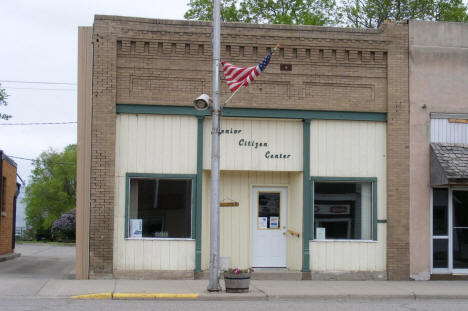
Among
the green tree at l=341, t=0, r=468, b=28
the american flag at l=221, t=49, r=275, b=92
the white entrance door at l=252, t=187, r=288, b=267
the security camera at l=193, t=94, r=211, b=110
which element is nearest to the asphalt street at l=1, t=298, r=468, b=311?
the white entrance door at l=252, t=187, r=288, b=267

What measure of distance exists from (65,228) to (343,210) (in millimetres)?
32948

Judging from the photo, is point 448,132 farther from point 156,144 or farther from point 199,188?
point 156,144

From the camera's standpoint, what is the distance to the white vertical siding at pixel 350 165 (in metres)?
15.3

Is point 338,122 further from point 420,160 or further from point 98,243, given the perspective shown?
point 98,243

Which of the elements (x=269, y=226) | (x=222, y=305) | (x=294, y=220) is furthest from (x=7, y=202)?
(x=222, y=305)

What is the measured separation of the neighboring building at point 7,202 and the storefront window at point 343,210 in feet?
42.7

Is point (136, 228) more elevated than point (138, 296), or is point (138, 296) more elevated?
point (136, 228)

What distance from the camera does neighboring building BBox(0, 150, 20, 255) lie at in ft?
77.2

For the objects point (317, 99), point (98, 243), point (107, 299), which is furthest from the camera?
point (317, 99)

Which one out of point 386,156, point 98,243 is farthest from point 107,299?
point 386,156

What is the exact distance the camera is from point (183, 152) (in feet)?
49.2

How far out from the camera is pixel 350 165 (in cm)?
1556

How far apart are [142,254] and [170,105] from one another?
3.67m

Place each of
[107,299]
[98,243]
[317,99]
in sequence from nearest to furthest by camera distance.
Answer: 1. [107,299]
2. [98,243]
3. [317,99]
